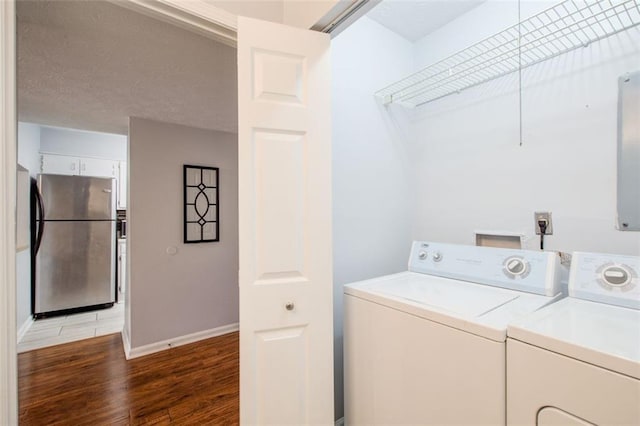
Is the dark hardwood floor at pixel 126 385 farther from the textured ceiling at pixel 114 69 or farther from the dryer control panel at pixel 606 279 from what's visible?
the textured ceiling at pixel 114 69

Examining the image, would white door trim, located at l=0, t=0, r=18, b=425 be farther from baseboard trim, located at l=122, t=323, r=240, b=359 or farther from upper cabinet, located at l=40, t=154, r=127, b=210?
upper cabinet, located at l=40, t=154, r=127, b=210

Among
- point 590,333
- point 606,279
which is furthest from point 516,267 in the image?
point 590,333

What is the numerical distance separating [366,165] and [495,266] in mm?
846

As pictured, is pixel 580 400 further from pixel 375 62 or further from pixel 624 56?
pixel 375 62

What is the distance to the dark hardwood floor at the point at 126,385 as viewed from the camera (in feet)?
6.14

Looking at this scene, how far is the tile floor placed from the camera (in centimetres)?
296

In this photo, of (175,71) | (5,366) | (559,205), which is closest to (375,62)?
(559,205)

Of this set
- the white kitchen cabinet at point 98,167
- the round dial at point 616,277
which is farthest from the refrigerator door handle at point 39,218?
the round dial at point 616,277

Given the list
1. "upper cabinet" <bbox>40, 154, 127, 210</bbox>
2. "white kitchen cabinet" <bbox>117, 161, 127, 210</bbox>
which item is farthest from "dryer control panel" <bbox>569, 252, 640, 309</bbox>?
"white kitchen cabinet" <bbox>117, 161, 127, 210</bbox>

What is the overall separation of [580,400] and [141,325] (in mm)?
3150

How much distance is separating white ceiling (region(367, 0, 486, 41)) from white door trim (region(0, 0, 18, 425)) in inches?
64.7

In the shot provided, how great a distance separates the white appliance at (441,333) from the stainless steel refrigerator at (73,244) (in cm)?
405

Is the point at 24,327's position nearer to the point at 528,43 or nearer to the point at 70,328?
the point at 70,328

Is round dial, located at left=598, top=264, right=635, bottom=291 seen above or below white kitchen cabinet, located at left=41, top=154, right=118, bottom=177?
below
